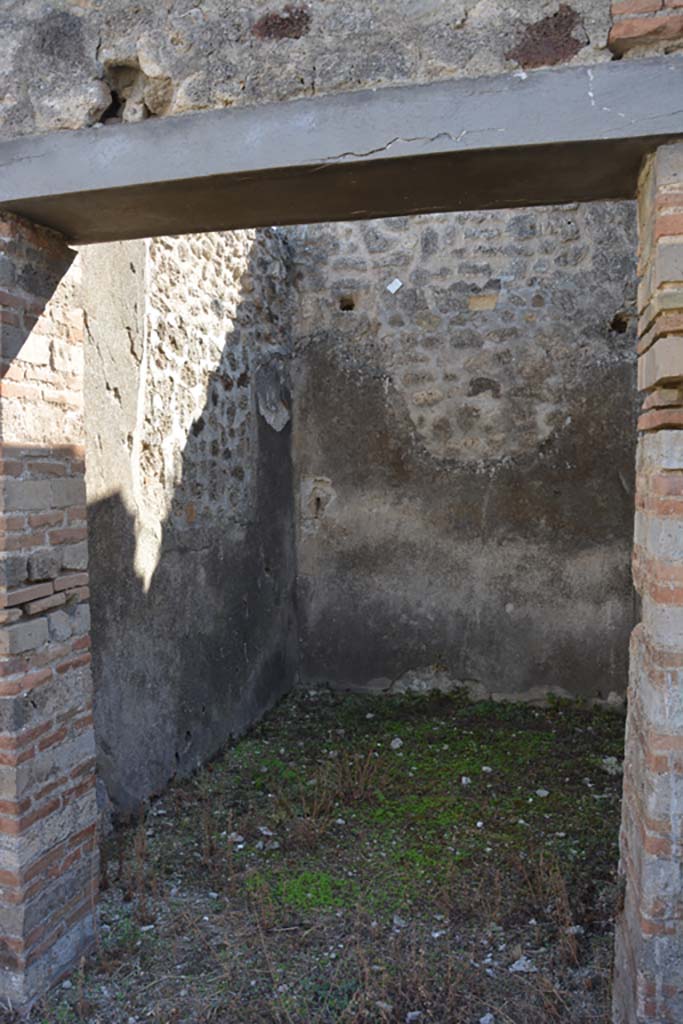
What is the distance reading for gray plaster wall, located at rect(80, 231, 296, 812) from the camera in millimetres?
3846

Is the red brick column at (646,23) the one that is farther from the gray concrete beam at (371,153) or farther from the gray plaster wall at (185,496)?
the gray plaster wall at (185,496)

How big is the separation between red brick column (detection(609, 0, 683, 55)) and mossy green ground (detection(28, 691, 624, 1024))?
9.77 feet

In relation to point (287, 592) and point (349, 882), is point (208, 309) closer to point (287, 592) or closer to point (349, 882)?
point (287, 592)

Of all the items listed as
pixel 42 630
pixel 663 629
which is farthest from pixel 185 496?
pixel 663 629

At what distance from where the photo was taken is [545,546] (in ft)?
19.2

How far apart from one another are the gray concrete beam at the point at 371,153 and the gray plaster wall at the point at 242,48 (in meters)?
0.09

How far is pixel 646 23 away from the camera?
2.11 metres

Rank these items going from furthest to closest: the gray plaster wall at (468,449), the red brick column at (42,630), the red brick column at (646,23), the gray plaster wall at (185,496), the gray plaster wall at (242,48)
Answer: the gray plaster wall at (468,449) → the gray plaster wall at (185,496) → the red brick column at (42,630) → the gray plaster wall at (242,48) → the red brick column at (646,23)

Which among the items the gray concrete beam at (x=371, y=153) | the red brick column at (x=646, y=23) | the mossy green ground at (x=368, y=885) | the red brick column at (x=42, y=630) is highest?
the red brick column at (x=646, y=23)

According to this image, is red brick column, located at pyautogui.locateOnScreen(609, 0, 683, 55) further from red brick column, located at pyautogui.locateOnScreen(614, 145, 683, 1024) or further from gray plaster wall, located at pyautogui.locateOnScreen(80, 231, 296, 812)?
gray plaster wall, located at pyautogui.locateOnScreen(80, 231, 296, 812)

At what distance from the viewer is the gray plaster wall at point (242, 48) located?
222cm

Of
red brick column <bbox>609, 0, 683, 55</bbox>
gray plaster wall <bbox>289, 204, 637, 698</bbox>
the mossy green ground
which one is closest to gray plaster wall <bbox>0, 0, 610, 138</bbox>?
red brick column <bbox>609, 0, 683, 55</bbox>

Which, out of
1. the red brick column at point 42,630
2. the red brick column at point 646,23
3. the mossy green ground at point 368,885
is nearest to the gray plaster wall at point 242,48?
the red brick column at point 646,23

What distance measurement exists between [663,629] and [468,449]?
3.83 m
